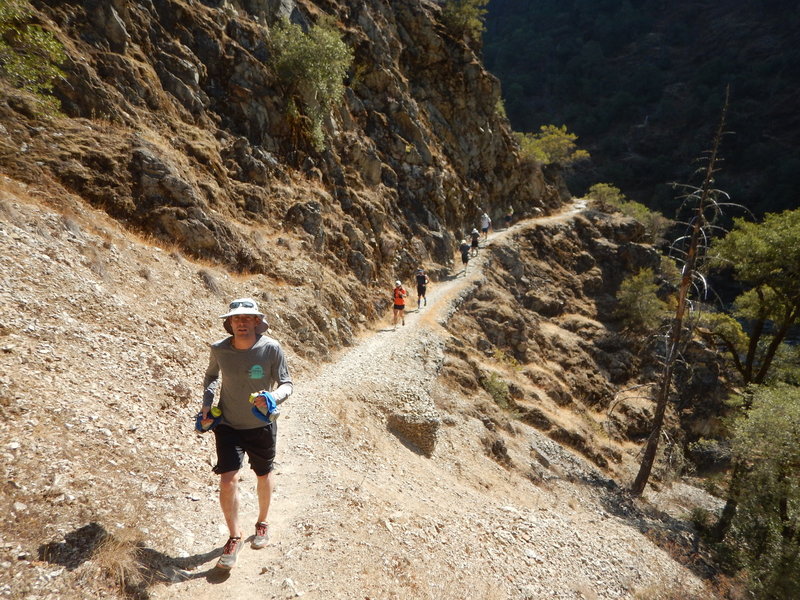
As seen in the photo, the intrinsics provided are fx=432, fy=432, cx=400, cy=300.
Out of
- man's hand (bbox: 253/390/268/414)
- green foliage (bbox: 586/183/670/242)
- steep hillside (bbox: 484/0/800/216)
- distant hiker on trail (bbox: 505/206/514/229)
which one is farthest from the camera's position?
steep hillside (bbox: 484/0/800/216)

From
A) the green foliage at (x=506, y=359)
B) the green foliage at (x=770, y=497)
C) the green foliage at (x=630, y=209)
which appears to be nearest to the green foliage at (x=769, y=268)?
the green foliage at (x=770, y=497)

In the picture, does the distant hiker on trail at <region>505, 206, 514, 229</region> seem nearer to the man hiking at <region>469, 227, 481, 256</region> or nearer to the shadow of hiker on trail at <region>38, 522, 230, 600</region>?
the man hiking at <region>469, 227, 481, 256</region>

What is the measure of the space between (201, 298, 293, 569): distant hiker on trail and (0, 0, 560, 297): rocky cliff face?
921 centimetres

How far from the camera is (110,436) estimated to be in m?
5.24

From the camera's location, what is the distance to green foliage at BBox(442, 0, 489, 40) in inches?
1369

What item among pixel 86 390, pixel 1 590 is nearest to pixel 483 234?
pixel 86 390

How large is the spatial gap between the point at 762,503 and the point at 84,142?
2157 cm

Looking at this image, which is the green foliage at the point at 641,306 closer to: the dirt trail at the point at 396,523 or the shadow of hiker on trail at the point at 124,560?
the dirt trail at the point at 396,523

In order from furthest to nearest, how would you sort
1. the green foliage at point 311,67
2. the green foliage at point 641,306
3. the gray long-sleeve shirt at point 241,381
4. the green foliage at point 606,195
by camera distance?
the green foliage at point 606,195 < the green foliage at point 641,306 < the green foliage at point 311,67 < the gray long-sleeve shirt at point 241,381

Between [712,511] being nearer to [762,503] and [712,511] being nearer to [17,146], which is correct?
[762,503]

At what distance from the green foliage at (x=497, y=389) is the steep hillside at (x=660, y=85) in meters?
69.4

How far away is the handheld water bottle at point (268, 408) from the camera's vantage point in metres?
4.05

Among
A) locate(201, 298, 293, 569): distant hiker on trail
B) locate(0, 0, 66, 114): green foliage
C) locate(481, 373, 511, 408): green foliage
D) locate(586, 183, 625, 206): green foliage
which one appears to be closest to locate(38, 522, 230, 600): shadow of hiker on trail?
locate(201, 298, 293, 569): distant hiker on trail

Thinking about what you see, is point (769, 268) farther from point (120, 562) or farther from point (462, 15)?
point (462, 15)
